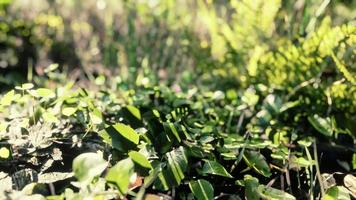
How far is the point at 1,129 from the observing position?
144cm

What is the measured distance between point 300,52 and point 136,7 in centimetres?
182

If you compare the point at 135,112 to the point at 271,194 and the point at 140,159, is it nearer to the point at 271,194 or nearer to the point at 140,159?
the point at 140,159

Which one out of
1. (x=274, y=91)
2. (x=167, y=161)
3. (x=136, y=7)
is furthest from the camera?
(x=136, y=7)

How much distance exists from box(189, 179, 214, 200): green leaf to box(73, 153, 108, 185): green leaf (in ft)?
1.02

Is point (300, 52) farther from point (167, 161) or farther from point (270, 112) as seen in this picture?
point (167, 161)

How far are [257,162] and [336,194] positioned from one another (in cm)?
28

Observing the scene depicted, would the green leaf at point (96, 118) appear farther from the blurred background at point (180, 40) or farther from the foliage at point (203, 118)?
the blurred background at point (180, 40)

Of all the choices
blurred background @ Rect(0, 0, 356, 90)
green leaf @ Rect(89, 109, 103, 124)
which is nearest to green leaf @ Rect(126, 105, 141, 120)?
green leaf @ Rect(89, 109, 103, 124)

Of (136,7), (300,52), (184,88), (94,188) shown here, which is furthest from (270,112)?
(136,7)

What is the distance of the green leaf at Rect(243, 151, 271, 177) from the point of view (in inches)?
58.4

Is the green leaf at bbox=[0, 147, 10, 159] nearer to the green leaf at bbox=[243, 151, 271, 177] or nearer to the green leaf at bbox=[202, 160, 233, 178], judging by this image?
the green leaf at bbox=[202, 160, 233, 178]

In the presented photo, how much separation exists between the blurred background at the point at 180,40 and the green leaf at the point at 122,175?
1.16 meters

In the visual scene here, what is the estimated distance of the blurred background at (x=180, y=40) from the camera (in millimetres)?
2295

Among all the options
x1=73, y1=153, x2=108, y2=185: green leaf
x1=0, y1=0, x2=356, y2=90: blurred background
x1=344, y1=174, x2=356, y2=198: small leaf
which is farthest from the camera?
x1=0, y1=0, x2=356, y2=90: blurred background
